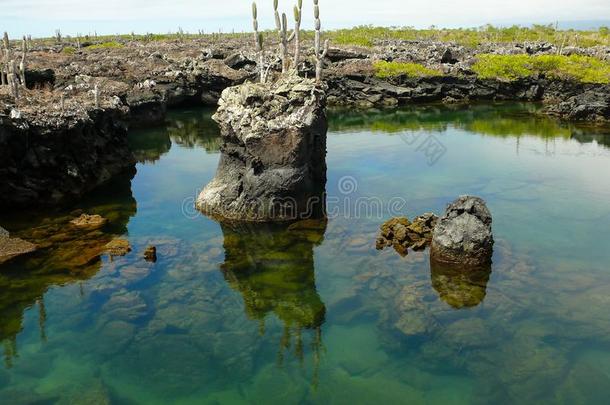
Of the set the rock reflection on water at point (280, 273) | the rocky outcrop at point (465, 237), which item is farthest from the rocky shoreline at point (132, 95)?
the rocky outcrop at point (465, 237)

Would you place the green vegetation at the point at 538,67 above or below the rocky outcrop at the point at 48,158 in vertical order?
above

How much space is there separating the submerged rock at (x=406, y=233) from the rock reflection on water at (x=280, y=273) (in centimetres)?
259

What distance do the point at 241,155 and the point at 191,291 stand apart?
27.7 feet

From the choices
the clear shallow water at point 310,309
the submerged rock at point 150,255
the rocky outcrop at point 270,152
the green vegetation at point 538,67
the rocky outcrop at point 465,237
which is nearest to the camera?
the clear shallow water at point 310,309

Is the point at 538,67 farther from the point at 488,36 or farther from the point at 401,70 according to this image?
the point at 488,36

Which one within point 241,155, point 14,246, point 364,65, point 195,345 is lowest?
point 195,345

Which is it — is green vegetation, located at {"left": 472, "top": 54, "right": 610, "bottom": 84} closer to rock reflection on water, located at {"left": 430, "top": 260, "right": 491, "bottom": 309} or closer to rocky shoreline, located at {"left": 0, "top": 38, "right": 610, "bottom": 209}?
rocky shoreline, located at {"left": 0, "top": 38, "right": 610, "bottom": 209}

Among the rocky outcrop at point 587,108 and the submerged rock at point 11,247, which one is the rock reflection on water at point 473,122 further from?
the submerged rock at point 11,247

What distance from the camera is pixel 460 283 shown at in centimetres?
1714

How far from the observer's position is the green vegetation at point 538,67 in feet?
191

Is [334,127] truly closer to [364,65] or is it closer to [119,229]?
[364,65]

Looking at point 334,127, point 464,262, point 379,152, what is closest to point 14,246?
point 464,262

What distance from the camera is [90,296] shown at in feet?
54.5

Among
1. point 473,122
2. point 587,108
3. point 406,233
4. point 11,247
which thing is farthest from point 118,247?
point 587,108
